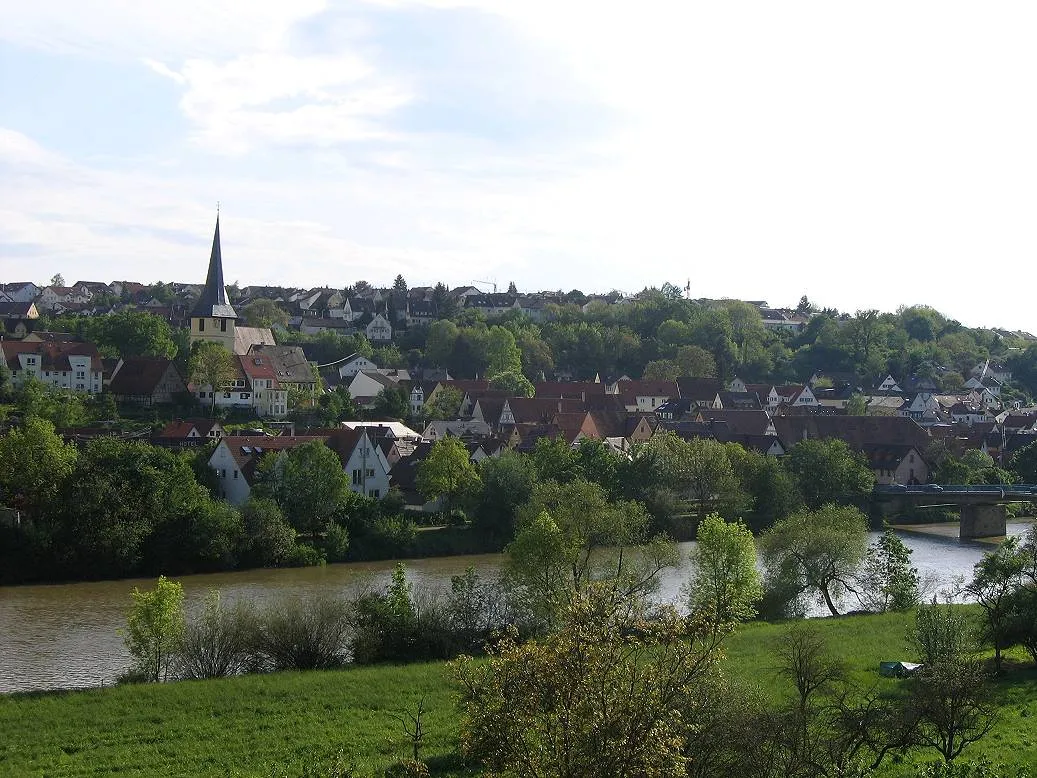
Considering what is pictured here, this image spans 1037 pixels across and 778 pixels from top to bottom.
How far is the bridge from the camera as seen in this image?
49.0 m

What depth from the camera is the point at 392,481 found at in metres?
46.8

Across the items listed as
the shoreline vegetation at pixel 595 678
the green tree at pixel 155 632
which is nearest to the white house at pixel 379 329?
the shoreline vegetation at pixel 595 678

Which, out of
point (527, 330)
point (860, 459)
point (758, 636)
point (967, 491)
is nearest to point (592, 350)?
point (527, 330)

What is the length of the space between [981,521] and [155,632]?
36.5 meters

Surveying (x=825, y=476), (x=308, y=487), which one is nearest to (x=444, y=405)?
(x=825, y=476)

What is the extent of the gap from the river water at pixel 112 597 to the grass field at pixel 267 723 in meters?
2.79

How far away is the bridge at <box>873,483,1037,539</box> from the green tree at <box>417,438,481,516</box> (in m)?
19.9

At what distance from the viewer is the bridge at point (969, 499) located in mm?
49000

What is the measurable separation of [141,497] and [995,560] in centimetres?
2570

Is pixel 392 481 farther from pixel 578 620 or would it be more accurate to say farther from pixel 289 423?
pixel 578 620

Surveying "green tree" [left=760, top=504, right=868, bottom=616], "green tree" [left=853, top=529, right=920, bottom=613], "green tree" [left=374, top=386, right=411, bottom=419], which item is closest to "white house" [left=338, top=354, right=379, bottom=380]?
"green tree" [left=374, top=386, right=411, bottom=419]

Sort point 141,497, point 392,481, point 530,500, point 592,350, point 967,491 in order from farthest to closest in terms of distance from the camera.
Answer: point 592,350 < point 967,491 < point 392,481 < point 530,500 < point 141,497

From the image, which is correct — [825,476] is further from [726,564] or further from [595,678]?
[595,678]

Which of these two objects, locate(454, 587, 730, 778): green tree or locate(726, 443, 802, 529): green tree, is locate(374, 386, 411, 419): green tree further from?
locate(454, 587, 730, 778): green tree
